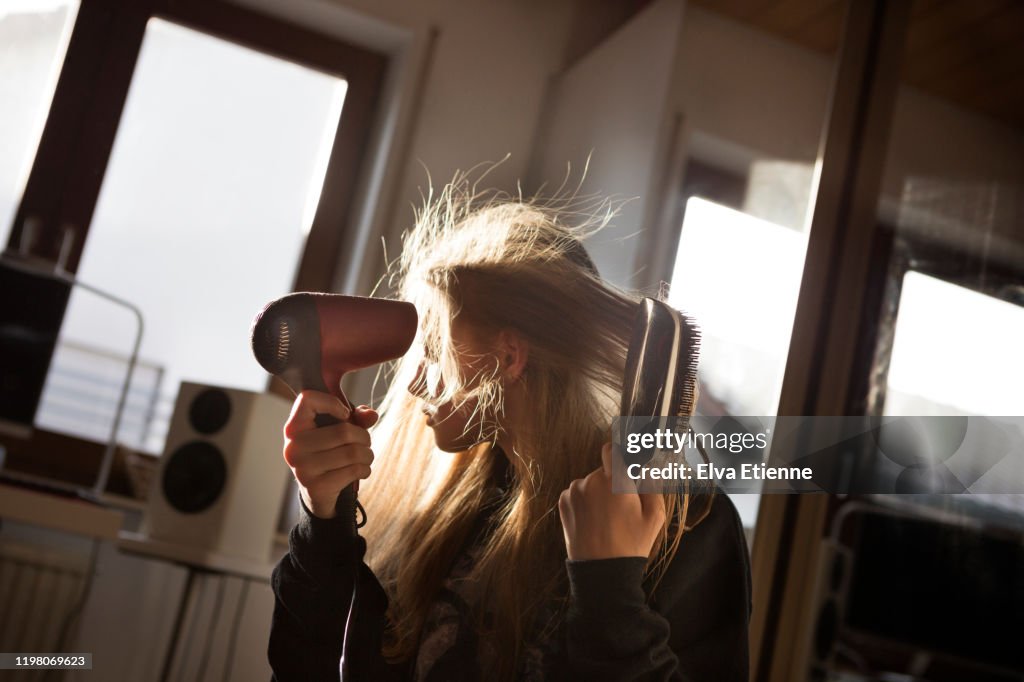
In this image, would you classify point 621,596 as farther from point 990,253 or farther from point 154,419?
point 154,419

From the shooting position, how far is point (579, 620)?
1.33 feet

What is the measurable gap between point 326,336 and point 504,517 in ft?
0.48

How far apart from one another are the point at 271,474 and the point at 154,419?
30 centimetres

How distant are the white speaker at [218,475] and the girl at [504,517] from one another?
0.39 meters

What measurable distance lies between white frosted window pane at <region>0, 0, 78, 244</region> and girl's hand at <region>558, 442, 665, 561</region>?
66cm

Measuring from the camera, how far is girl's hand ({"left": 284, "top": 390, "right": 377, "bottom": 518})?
0.42 metres

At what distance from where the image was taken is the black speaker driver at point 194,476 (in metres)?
0.91

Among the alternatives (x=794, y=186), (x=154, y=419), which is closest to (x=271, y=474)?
(x=154, y=419)

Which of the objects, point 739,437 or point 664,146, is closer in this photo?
point 739,437

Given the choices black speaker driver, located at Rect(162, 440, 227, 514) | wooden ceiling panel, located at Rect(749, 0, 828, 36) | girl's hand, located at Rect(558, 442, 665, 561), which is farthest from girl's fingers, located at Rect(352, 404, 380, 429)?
black speaker driver, located at Rect(162, 440, 227, 514)

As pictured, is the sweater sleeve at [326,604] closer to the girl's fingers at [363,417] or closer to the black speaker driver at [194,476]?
the girl's fingers at [363,417]

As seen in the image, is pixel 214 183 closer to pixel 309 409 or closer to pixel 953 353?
pixel 309 409

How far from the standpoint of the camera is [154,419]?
1.11m

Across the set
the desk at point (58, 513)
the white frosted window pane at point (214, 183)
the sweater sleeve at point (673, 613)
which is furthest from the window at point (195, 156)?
the sweater sleeve at point (673, 613)
